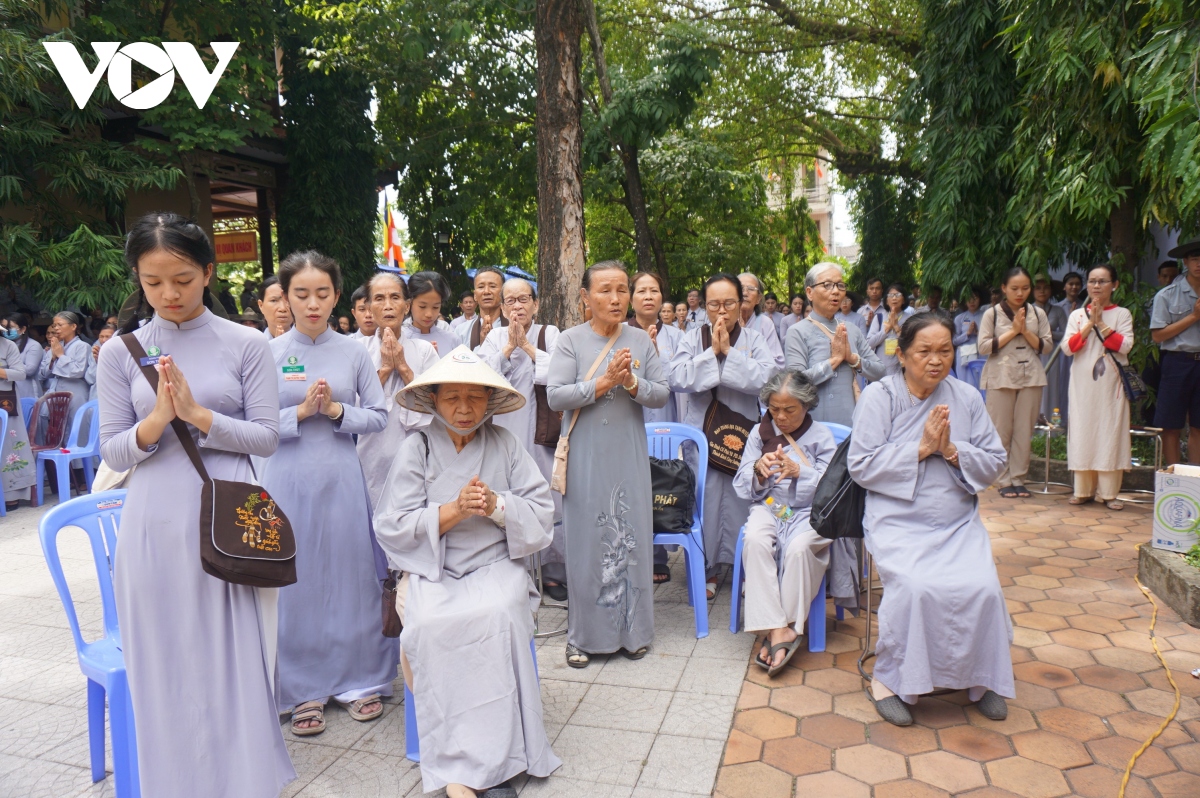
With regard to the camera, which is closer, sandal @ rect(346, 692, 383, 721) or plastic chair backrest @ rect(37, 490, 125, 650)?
plastic chair backrest @ rect(37, 490, 125, 650)

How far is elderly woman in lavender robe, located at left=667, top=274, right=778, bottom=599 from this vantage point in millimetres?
4762

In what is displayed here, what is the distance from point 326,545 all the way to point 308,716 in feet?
2.31

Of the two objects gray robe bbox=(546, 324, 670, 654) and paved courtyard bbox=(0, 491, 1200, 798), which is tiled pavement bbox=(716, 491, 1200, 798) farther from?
gray robe bbox=(546, 324, 670, 654)

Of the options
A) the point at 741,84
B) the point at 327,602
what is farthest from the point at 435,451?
the point at 741,84

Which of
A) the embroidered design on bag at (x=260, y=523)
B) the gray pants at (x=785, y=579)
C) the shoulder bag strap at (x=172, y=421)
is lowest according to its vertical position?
the gray pants at (x=785, y=579)

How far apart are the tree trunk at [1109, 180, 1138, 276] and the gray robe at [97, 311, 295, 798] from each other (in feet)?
25.9

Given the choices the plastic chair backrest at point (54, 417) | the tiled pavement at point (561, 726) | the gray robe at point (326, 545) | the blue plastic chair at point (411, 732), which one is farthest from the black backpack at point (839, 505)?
the plastic chair backrest at point (54, 417)

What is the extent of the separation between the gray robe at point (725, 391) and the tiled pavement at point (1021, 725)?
34.8 inches

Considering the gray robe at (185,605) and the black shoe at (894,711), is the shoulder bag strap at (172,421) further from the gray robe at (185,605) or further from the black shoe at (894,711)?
the black shoe at (894,711)

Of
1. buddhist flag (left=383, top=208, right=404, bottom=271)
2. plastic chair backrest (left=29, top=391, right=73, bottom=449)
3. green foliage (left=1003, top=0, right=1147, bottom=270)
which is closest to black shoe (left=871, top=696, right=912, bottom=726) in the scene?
green foliage (left=1003, top=0, right=1147, bottom=270)

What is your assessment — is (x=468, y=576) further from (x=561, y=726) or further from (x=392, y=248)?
(x=392, y=248)

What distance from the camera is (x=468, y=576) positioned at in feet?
10.3

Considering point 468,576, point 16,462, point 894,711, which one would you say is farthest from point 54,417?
point 894,711

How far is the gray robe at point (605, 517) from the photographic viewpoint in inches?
159
